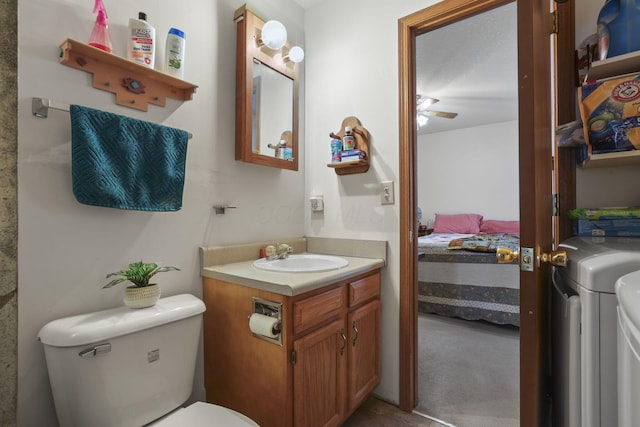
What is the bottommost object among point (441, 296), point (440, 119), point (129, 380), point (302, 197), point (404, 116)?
point (441, 296)

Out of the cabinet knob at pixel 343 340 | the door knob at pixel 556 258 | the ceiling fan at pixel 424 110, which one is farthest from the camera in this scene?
the ceiling fan at pixel 424 110

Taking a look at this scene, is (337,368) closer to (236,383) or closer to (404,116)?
(236,383)

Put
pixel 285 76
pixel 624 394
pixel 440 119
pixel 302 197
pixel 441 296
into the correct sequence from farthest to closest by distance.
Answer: pixel 440 119 → pixel 441 296 → pixel 302 197 → pixel 285 76 → pixel 624 394

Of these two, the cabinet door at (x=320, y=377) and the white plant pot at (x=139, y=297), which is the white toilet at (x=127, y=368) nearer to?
the white plant pot at (x=139, y=297)

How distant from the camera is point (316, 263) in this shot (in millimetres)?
1796

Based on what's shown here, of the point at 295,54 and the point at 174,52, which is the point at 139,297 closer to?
the point at 174,52

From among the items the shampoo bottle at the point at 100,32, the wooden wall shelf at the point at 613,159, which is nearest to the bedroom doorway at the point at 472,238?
the wooden wall shelf at the point at 613,159

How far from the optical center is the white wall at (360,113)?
179cm

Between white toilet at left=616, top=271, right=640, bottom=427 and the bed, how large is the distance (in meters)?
2.39

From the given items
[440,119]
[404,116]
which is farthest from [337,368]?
[440,119]

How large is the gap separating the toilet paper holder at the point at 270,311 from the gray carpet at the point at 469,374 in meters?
1.09

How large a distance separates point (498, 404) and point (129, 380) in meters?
1.89

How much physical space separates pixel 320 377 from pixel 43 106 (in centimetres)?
146

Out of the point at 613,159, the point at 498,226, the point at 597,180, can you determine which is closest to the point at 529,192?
the point at 613,159
